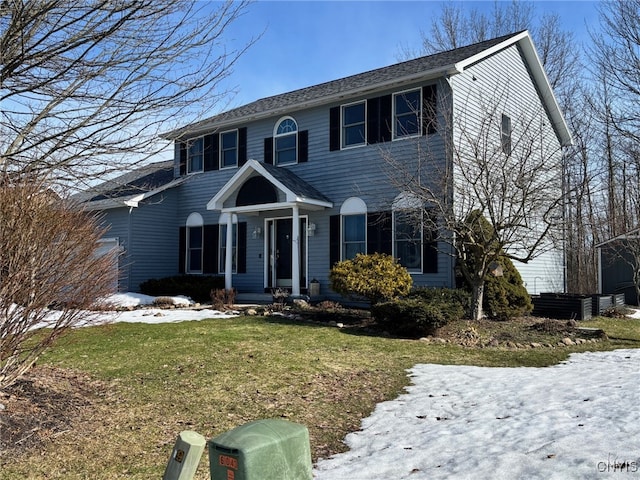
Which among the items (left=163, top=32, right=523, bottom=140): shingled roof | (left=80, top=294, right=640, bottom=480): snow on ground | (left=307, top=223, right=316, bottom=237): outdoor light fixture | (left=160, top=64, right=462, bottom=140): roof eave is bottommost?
(left=80, top=294, right=640, bottom=480): snow on ground

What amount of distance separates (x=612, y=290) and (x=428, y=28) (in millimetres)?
17761

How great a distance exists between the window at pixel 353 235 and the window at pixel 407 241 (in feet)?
3.23

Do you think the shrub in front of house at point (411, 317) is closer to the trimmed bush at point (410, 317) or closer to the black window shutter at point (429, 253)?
the trimmed bush at point (410, 317)

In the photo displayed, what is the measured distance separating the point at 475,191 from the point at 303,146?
646 centimetres

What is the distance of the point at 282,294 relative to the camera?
14039 mm

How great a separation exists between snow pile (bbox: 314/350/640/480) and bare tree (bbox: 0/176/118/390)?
287cm

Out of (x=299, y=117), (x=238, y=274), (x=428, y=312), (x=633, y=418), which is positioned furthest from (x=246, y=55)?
(x=238, y=274)

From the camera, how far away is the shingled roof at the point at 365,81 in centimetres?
1358

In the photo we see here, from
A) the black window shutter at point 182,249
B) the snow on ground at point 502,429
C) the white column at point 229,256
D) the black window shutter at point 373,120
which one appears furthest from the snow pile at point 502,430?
the black window shutter at point 182,249

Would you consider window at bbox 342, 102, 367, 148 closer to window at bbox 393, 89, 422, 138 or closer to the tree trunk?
window at bbox 393, 89, 422, 138

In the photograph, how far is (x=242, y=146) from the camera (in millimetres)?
17422

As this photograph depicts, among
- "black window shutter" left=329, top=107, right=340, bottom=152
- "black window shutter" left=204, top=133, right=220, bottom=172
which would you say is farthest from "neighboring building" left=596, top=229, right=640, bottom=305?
"black window shutter" left=204, top=133, right=220, bottom=172

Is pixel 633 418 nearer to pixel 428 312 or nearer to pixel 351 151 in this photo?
pixel 428 312

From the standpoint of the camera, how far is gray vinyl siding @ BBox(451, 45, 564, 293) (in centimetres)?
1385
